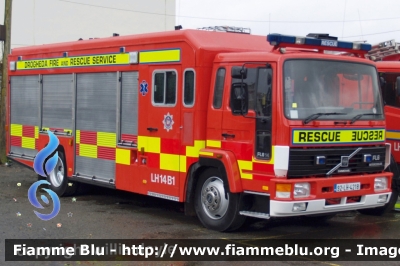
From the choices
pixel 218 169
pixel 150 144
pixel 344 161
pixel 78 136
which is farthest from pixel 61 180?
pixel 344 161

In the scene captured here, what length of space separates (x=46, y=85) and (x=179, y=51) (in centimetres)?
453

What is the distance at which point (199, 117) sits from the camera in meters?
9.62

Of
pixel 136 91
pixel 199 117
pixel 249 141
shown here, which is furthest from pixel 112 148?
pixel 249 141

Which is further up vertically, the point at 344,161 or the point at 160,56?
the point at 160,56

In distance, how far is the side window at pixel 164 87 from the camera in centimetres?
1011

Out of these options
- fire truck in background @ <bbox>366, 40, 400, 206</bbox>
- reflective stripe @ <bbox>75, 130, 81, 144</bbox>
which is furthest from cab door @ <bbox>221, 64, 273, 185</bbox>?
reflective stripe @ <bbox>75, 130, 81, 144</bbox>

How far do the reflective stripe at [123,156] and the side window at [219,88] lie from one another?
2220 mm

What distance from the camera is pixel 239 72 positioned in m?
8.98

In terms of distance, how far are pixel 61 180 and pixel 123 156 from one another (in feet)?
8.41

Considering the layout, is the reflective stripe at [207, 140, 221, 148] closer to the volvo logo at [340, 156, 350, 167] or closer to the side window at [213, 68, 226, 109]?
the side window at [213, 68, 226, 109]

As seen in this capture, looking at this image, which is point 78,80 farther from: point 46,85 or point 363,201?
point 363,201

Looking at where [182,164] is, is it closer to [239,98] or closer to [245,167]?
[245,167]

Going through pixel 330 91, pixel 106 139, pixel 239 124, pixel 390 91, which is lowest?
pixel 106 139

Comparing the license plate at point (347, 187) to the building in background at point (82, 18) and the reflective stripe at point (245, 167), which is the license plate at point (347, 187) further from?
the building in background at point (82, 18)
